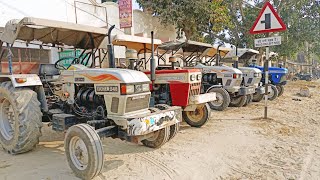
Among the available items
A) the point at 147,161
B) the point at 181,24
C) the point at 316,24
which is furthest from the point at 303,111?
the point at 316,24

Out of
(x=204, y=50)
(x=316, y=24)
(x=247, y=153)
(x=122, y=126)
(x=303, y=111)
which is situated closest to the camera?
(x=122, y=126)

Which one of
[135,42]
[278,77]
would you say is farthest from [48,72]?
[278,77]

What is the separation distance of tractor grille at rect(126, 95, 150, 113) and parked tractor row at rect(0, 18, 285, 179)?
15mm

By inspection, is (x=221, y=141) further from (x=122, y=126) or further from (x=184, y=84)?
(x=122, y=126)

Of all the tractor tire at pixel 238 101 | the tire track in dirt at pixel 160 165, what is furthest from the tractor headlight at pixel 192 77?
the tractor tire at pixel 238 101

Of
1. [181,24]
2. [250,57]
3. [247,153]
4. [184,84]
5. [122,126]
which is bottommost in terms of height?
[247,153]

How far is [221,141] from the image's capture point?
5309 mm

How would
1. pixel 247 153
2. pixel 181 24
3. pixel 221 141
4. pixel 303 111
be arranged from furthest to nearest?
pixel 181 24 → pixel 303 111 → pixel 221 141 → pixel 247 153

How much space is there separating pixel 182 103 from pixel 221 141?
1.14 meters

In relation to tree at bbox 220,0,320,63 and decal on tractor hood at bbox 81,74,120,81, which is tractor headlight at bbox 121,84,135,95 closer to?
decal on tractor hood at bbox 81,74,120,81

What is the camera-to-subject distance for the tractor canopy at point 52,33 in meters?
4.30

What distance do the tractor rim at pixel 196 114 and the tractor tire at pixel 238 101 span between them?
10.8 feet

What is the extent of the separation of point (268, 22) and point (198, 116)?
2.76 metres

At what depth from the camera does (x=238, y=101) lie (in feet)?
31.3
